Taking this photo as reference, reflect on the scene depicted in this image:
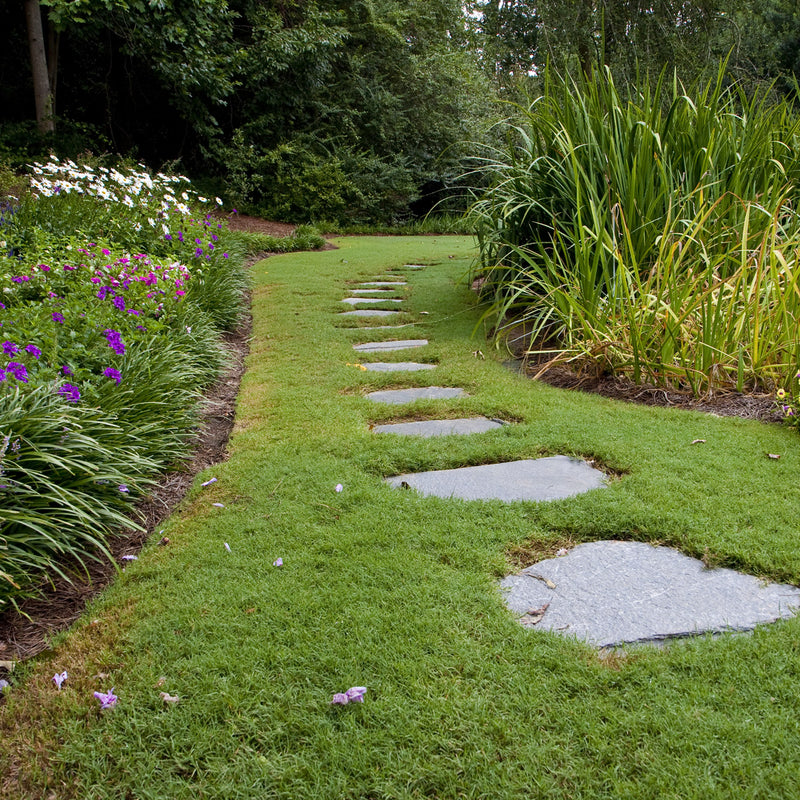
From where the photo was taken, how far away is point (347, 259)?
26.9 feet

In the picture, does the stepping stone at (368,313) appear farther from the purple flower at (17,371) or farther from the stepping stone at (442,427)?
the purple flower at (17,371)

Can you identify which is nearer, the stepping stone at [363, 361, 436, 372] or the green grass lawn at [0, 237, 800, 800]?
the green grass lawn at [0, 237, 800, 800]

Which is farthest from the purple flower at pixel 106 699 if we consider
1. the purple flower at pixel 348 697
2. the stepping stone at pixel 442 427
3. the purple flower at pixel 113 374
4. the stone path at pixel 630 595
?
the stepping stone at pixel 442 427

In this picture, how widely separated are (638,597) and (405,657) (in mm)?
606

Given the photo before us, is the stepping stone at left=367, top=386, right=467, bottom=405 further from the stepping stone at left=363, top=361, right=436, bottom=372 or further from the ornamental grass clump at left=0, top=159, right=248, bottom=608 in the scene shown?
the ornamental grass clump at left=0, top=159, right=248, bottom=608

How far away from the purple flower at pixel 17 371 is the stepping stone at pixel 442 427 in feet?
4.30

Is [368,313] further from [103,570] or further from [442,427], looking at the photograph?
[103,570]

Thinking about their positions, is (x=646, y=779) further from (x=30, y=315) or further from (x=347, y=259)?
(x=347, y=259)

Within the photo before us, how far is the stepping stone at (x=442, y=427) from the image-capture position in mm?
2656

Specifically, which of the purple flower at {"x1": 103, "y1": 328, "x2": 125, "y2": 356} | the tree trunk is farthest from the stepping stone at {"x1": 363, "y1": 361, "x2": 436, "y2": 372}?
the tree trunk

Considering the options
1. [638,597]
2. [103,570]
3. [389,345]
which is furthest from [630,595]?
[389,345]

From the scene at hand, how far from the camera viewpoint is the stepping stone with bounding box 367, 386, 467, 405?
10.2 ft

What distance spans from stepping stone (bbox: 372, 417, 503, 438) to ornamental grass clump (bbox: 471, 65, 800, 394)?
2.64ft

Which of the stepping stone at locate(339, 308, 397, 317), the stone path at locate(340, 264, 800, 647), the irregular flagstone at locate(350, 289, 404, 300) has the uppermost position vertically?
the irregular flagstone at locate(350, 289, 404, 300)
